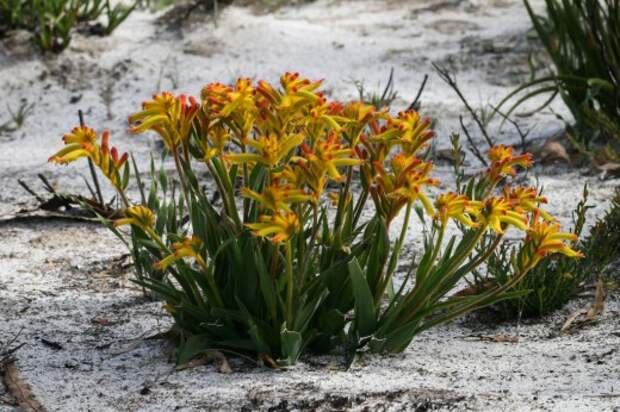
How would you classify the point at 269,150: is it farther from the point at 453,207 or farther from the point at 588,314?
the point at 588,314

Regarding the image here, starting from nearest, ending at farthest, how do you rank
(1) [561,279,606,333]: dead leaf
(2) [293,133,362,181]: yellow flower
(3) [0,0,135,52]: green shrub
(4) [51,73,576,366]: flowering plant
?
(2) [293,133,362,181]: yellow flower
(4) [51,73,576,366]: flowering plant
(1) [561,279,606,333]: dead leaf
(3) [0,0,135,52]: green shrub

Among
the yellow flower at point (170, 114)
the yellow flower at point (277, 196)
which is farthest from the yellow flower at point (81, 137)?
the yellow flower at point (277, 196)

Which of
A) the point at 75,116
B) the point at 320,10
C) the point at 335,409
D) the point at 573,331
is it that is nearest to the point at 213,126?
the point at 335,409

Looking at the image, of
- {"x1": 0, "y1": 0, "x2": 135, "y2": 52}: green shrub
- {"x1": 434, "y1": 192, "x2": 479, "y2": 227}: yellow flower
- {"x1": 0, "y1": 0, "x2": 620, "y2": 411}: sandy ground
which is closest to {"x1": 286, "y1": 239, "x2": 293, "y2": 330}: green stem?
{"x1": 0, "y1": 0, "x2": 620, "y2": 411}: sandy ground

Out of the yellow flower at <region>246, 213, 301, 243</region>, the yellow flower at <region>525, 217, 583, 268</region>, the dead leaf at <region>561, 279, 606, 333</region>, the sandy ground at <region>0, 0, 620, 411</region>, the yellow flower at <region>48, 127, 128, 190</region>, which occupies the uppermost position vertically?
the yellow flower at <region>48, 127, 128, 190</region>

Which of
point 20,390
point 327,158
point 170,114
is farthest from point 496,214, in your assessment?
point 20,390

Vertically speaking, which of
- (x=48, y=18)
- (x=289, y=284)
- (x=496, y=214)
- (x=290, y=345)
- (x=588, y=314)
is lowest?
(x=588, y=314)

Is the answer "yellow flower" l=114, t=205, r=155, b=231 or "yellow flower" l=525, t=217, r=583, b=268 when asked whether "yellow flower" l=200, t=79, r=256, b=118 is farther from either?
"yellow flower" l=525, t=217, r=583, b=268
